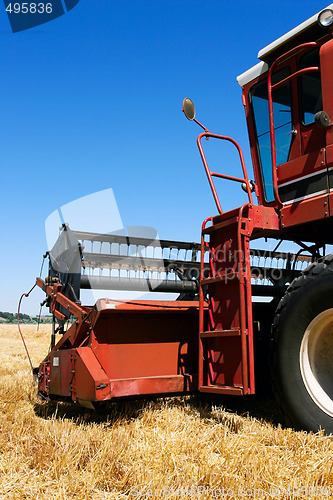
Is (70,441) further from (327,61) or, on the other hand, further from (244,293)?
(327,61)

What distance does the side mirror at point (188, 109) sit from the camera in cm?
366

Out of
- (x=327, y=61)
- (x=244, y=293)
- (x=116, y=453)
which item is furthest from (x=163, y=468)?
(x=327, y=61)

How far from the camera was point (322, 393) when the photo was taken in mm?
2887

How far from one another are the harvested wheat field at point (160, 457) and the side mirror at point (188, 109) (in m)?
2.32

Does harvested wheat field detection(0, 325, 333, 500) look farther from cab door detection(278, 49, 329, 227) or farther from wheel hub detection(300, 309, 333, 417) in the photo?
cab door detection(278, 49, 329, 227)

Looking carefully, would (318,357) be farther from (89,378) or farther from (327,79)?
(327,79)

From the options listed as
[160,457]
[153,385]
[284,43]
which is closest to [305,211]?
[284,43]

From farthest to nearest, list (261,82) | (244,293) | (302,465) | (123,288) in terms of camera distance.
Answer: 1. (123,288)
2. (261,82)
3. (244,293)
4. (302,465)

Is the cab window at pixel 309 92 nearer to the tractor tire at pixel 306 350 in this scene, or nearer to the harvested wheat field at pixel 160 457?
the tractor tire at pixel 306 350

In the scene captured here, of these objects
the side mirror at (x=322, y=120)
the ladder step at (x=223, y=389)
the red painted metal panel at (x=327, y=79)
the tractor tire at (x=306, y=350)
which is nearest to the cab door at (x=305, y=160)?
the red painted metal panel at (x=327, y=79)

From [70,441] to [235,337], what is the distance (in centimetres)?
130

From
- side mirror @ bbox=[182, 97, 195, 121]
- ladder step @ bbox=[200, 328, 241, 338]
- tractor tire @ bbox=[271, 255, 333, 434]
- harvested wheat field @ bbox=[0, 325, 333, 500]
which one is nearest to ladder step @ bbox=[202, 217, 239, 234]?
tractor tire @ bbox=[271, 255, 333, 434]

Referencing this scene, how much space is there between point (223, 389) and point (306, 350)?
0.62 metres

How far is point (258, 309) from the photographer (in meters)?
3.92
